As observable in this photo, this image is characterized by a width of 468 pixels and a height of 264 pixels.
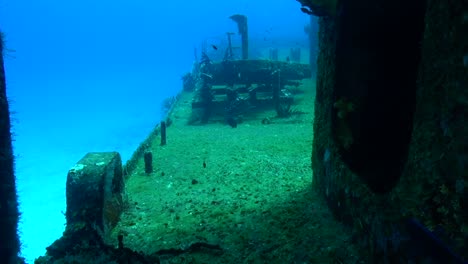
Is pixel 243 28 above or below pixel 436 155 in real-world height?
above

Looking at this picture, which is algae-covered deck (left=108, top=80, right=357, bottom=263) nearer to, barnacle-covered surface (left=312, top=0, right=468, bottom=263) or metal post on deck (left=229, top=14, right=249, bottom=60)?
barnacle-covered surface (left=312, top=0, right=468, bottom=263)

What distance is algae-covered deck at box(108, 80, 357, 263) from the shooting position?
427 centimetres

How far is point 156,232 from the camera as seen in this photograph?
207 inches

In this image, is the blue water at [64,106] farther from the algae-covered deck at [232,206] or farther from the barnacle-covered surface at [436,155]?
Answer: the barnacle-covered surface at [436,155]

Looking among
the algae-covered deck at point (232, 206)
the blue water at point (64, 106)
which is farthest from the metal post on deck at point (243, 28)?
the blue water at point (64, 106)

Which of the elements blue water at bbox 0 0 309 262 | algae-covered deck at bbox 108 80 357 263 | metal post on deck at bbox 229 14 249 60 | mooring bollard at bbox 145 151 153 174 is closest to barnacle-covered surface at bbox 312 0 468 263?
algae-covered deck at bbox 108 80 357 263

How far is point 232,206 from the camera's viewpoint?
585 cm

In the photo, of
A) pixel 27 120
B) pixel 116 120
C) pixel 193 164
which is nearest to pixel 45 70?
pixel 27 120

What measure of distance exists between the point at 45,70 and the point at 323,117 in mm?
174360

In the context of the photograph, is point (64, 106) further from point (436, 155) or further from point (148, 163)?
point (436, 155)

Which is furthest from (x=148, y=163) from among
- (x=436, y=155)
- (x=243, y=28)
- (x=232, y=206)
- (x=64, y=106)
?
(x=64, y=106)

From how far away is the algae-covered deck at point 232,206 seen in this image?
Answer: 14.0ft

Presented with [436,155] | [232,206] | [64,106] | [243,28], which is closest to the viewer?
[436,155]

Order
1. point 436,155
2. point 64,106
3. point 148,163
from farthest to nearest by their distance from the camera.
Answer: point 64,106 → point 148,163 → point 436,155
